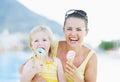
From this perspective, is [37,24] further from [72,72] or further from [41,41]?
[72,72]

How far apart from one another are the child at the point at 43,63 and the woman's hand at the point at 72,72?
3 centimetres

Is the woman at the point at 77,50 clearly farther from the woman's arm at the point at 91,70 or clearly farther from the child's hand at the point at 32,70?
the child's hand at the point at 32,70

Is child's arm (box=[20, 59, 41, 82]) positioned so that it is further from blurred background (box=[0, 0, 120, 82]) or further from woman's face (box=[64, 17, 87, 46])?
woman's face (box=[64, 17, 87, 46])

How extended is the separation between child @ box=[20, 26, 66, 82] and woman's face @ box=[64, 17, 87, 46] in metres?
0.09

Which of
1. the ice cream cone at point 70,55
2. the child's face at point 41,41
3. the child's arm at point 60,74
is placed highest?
the child's face at point 41,41

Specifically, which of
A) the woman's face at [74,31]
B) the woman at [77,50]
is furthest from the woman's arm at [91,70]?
the woman's face at [74,31]

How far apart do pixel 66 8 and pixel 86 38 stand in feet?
0.61

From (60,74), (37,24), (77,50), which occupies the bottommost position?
(60,74)

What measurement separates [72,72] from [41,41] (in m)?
0.22

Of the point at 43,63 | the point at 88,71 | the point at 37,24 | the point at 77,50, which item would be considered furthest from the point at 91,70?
the point at 37,24

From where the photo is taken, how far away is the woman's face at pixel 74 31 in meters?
1.60

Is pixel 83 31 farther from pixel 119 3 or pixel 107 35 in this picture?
pixel 119 3

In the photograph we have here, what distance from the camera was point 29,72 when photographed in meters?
1.60

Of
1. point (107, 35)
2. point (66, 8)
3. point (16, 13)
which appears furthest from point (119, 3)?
point (16, 13)
